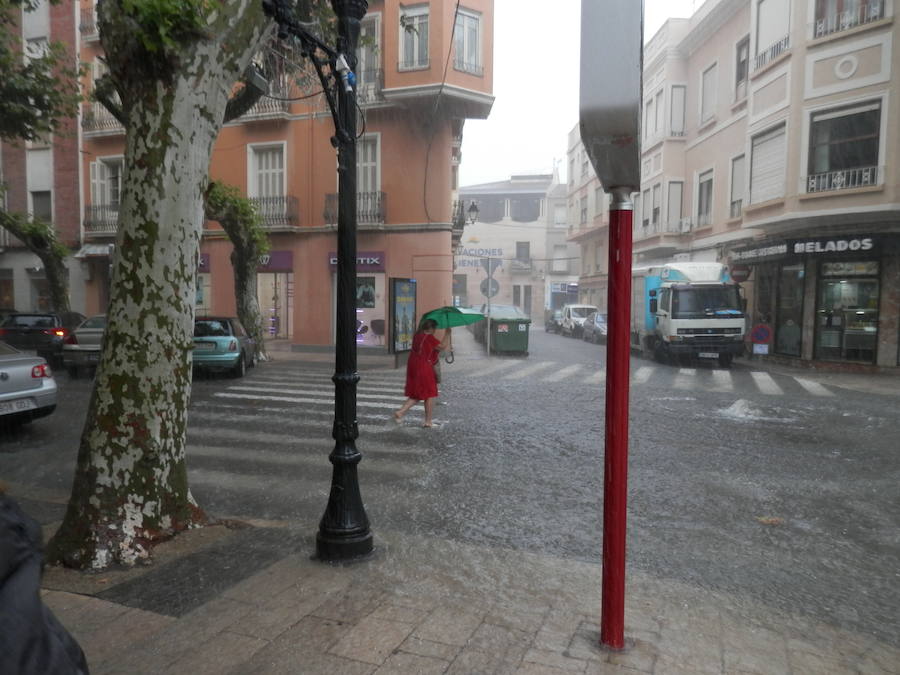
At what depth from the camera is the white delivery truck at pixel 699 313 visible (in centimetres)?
1797

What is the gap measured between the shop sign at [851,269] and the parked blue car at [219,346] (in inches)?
621

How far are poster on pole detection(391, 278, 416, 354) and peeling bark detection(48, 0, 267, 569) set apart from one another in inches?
534

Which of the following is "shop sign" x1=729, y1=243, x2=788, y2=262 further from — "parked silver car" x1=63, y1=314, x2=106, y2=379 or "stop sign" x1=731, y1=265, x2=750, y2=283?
"parked silver car" x1=63, y1=314, x2=106, y2=379

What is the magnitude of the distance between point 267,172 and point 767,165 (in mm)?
16070

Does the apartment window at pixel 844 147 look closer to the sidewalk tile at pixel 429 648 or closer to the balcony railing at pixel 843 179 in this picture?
the balcony railing at pixel 843 179

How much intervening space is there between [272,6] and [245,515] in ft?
13.2

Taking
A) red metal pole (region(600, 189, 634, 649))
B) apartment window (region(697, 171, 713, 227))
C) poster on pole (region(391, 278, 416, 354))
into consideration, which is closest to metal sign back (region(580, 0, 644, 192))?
red metal pole (region(600, 189, 634, 649))

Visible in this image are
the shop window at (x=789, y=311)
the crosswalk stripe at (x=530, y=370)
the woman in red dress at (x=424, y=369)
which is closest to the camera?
the woman in red dress at (x=424, y=369)

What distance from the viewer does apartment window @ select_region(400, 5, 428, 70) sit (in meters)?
19.5

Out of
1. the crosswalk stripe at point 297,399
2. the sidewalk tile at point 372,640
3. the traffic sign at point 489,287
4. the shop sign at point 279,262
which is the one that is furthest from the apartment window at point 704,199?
the sidewalk tile at point 372,640

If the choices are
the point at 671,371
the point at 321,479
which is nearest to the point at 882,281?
the point at 671,371

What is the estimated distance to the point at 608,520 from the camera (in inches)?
119

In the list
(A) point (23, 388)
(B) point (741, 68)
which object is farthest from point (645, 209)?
(A) point (23, 388)

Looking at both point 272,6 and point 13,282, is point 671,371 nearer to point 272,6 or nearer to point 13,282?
point 272,6
